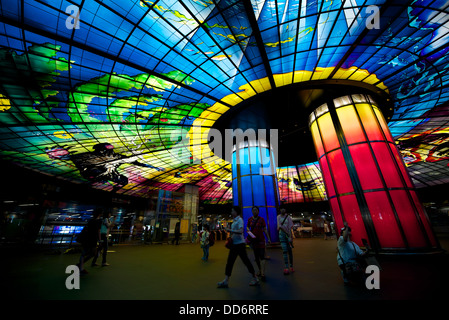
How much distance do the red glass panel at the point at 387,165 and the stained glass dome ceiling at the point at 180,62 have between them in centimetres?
555

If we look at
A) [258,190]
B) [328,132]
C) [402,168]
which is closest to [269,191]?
[258,190]

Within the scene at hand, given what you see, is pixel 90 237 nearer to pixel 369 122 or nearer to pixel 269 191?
pixel 269 191

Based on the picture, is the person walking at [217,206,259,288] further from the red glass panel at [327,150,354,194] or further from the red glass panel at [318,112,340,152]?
the red glass panel at [318,112,340,152]

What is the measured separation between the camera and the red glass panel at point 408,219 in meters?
7.36

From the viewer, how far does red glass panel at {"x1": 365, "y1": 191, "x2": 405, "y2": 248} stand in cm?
761

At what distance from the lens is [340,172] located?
32.0 feet

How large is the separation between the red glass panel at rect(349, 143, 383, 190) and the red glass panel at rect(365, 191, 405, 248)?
44 cm

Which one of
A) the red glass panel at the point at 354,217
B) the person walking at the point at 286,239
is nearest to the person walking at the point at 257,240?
the person walking at the point at 286,239

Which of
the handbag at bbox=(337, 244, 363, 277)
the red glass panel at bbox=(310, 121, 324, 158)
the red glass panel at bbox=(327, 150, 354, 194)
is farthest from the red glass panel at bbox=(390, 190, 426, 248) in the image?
the handbag at bbox=(337, 244, 363, 277)

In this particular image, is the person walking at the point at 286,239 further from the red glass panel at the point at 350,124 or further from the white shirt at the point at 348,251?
the red glass panel at the point at 350,124

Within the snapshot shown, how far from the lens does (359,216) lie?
8578mm

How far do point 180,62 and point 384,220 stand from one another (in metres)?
12.8
